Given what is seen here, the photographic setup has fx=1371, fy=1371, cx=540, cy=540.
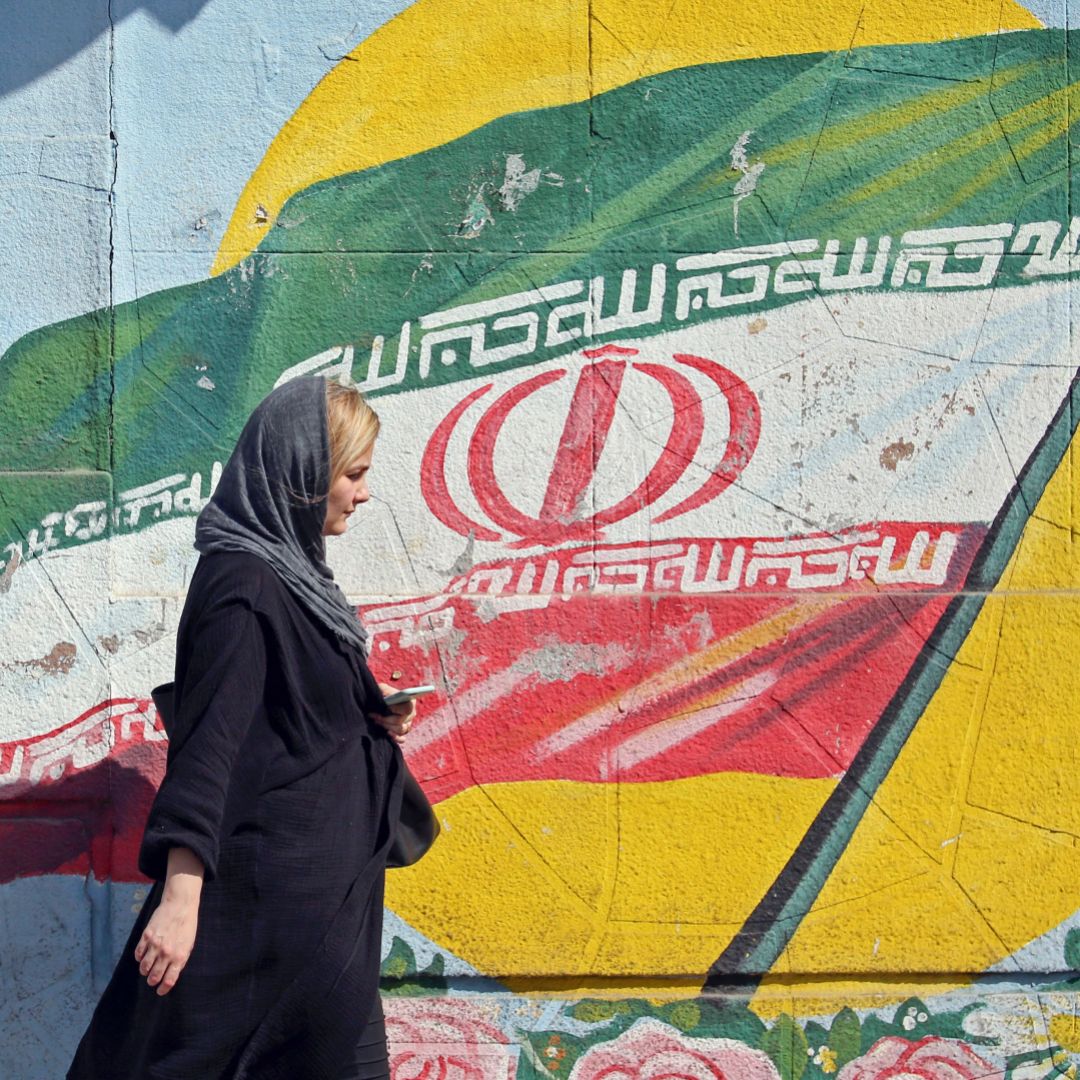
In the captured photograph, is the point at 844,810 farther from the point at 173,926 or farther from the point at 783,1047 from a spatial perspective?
the point at 173,926

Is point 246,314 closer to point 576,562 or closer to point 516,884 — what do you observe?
point 576,562

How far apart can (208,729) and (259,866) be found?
0.90 ft

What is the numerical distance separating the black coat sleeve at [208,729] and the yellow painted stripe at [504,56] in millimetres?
1476

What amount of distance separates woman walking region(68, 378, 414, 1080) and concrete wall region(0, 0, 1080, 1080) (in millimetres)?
1002

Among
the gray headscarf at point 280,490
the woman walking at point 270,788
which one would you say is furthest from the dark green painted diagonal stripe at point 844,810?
the gray headscarf at point 280,490

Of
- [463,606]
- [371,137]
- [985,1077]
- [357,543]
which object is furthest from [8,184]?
[985,1077]

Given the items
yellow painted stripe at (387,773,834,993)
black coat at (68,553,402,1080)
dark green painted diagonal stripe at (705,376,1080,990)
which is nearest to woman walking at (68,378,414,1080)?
black coat at (68,553,402,1080)

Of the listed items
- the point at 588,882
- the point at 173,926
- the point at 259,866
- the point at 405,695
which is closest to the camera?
the point at 173,926

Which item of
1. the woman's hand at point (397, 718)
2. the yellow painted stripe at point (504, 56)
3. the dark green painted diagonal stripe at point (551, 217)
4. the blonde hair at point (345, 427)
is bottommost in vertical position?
the woman's hand at point (397, 718)

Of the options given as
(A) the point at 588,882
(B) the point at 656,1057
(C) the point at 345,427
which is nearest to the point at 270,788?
(C) the point at 345,427

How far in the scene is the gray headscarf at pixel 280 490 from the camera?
2.27 meters

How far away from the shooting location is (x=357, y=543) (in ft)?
11.1

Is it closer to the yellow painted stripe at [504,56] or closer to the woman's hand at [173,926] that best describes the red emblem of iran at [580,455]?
the yellow painted stripe at [504,56]

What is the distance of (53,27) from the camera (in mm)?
3396
